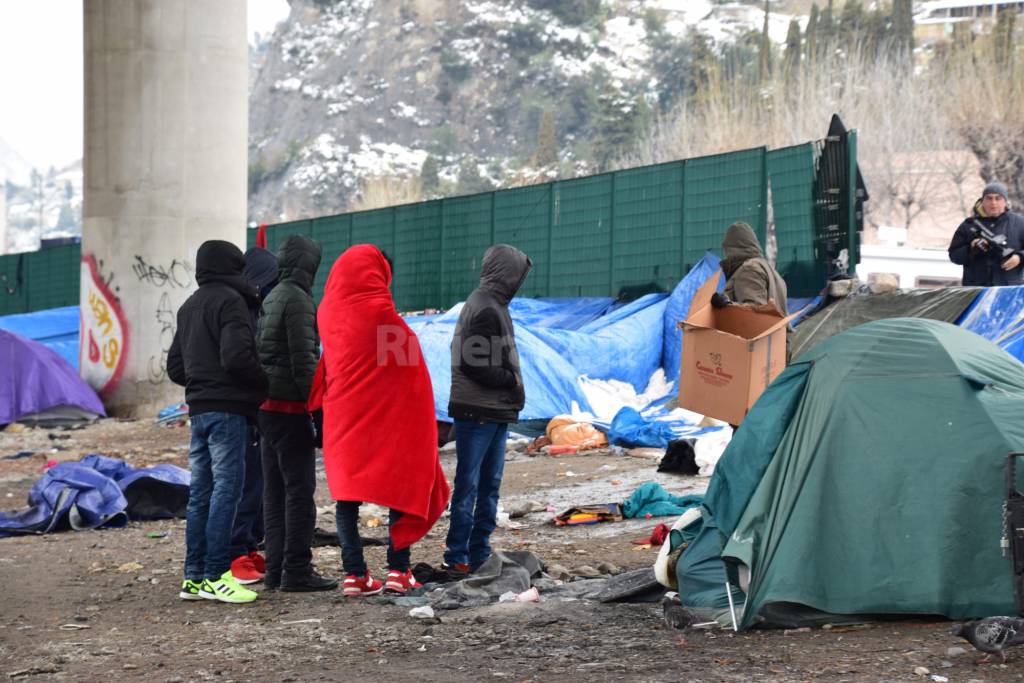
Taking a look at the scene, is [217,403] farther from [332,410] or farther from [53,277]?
[53,277]

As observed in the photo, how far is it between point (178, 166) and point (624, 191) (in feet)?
19.8

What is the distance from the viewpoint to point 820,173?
1337 centimetres

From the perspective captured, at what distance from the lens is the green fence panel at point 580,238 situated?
55.2ft

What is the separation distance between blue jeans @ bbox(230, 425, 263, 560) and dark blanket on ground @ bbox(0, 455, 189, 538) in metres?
2.24

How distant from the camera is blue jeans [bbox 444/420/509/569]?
6.91 m

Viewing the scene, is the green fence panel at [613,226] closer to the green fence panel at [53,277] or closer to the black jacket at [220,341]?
the black jacket at [220,341]

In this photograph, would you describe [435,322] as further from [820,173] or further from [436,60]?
[436,60]

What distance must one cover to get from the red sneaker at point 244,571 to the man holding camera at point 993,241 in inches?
247

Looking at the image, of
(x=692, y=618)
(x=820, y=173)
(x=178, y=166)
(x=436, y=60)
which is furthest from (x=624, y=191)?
(x=436, y=60)

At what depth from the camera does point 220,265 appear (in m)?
6.72

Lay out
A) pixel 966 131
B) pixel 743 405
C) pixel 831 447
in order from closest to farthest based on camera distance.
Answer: pixel 831 447 → pixel 743 405 → pixel 966 131

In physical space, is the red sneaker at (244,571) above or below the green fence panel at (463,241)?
below

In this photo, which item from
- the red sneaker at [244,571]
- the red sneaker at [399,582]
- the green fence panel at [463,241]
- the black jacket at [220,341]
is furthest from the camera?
the green fence panel at [463,241]

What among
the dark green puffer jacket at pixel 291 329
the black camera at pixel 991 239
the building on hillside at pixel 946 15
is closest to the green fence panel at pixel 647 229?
the black camera at pixel 991 239
